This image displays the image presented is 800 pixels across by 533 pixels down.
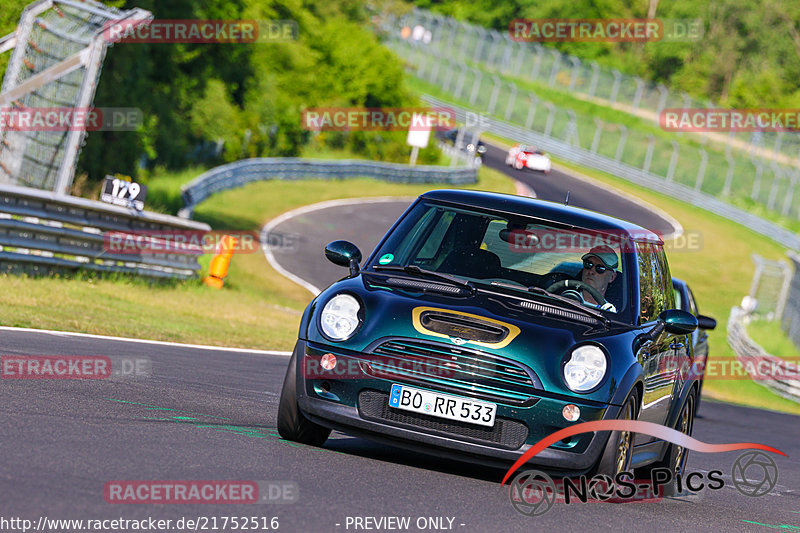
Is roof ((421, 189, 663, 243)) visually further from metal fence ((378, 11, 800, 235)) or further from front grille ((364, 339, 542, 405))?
metal fence ((378, 11, 800, 235))

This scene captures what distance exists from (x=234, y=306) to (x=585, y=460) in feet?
43.7

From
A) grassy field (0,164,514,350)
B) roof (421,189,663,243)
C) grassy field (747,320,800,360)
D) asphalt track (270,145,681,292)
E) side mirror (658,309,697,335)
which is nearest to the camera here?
side mirror (658,309,697,335)

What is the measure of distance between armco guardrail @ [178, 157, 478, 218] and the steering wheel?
2209cm

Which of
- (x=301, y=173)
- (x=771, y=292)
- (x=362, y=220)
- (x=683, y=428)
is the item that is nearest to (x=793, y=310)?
(x=771, y=292)

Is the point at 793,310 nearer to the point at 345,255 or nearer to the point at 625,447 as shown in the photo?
the point at 345,255

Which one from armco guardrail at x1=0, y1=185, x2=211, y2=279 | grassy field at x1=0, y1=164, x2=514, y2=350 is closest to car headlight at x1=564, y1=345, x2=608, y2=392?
grassy field at x1=0, y1=164, x2=514, y2=350

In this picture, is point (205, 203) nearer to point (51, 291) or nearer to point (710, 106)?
point (51, 291)

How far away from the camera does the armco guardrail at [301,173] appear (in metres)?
36.1

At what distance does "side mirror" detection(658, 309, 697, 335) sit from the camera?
7547mm

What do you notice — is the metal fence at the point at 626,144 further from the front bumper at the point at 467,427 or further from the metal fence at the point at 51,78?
the front bumper at the point at 467,427

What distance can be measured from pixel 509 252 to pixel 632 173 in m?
57.7

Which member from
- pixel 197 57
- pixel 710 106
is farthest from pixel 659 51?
pixel 197 57

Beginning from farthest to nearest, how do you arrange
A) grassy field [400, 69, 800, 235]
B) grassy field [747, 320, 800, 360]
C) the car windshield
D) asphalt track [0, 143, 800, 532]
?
grassy field [400, 69, 800, 235], grassy field [747, 320, 800, 360], the car windshield, asphalt track [0, 143, 800, 532]

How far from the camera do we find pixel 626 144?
65.5 metres
